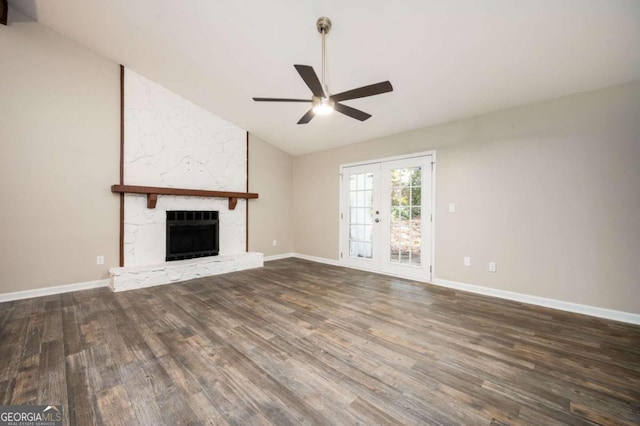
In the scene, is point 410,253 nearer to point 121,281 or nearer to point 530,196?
point 530,196

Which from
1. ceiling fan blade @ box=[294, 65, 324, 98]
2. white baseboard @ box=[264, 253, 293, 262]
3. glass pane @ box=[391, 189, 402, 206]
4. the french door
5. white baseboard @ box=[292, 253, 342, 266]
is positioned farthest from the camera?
white baseboard @ box=[264, 253, 293, 262]

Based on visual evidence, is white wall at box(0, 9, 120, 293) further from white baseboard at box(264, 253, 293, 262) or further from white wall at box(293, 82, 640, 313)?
white wall at box(293, 82, 640, 313)

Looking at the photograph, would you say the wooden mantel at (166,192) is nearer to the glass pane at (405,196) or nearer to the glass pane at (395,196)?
the glass pane at (395,196)

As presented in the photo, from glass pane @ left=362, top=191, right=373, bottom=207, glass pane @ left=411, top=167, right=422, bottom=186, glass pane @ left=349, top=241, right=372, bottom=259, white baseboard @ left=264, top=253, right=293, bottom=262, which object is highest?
glass pane @ left=411, top=167, right=422, bottom=186

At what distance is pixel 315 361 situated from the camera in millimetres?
1932

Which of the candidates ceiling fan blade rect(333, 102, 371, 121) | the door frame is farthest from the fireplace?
ceiling fan blade rect(333, 102, 371, 121)

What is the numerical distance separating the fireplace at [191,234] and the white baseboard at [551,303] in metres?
4.15

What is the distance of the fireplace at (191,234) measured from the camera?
438 cm

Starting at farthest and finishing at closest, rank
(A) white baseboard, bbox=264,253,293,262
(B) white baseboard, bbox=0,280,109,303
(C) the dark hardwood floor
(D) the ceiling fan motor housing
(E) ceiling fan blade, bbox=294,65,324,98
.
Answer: (A) white baseboard, bbox=264,253,293,262 → (B) white baseboard, bbox=0,280,109,303 → (D) the ceiling fan motor housing → (E) ceiling fan blade, bbox=294,65,324,98 → (C) the dark hardwood floor

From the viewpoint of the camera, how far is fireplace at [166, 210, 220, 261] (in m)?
4.38

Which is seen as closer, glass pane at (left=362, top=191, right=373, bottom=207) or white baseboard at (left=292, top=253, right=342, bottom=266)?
glass pane at (left=362, top=191, right=373, bottom=207)

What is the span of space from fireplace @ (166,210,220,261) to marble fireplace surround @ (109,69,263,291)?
125mm

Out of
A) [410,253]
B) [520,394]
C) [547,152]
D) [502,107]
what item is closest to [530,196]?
[547,152]

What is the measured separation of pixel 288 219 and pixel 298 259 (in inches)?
41.1
